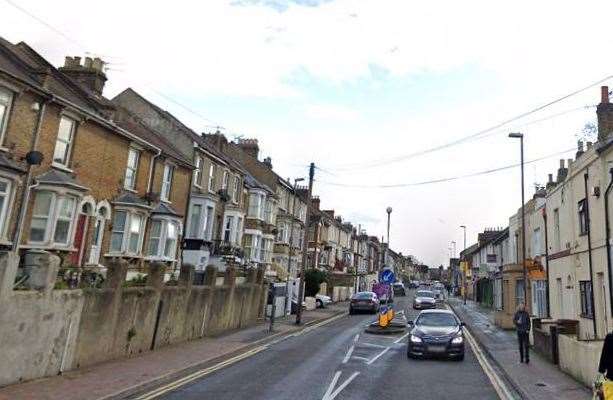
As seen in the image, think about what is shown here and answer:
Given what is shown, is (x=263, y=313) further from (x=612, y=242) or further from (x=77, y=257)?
(x=612, y=242)

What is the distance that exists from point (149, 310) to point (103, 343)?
8.78 ft

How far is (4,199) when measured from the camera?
16297mm

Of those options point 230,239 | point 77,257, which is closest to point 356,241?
point 230,239

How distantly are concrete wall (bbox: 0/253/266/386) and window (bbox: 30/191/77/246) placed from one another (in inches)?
162

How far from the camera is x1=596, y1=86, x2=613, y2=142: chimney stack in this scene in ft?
61.9

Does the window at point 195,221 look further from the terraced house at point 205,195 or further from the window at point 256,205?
the window at point 256,205

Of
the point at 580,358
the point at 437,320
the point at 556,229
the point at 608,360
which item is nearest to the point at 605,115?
the point at 556,229

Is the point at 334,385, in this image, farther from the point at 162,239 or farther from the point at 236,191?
the point at 236,191

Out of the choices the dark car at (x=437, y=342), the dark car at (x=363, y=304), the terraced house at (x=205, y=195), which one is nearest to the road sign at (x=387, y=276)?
the dark car at (x=437, y=342)

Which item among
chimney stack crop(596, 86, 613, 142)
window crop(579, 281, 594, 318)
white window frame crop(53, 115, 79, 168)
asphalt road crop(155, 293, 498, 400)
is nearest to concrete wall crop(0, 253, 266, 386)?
asphalt road crop(155, 293, 498, 400)

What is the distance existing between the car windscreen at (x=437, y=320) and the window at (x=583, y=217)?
612 centimetres

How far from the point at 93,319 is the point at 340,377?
7.13m

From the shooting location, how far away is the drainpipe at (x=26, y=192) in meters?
16.7

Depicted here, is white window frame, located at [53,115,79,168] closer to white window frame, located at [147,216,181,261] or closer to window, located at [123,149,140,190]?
window, located at [123,149,140,190]
